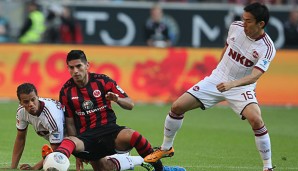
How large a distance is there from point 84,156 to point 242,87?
7.32ft

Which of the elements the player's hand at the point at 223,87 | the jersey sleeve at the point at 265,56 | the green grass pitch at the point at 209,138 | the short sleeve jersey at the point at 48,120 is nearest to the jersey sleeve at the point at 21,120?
the short sleeve jersey at the point at 48,120

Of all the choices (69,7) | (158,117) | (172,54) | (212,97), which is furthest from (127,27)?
(212,97)

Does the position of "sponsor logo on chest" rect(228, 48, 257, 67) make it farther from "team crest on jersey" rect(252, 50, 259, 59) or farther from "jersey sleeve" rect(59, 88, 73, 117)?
"jersey sleeve" rect(59, 88, 73, 117)

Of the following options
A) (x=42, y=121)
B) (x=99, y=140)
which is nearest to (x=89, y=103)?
(x=99, y=140)

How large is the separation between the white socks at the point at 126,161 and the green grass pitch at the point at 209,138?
59 cm

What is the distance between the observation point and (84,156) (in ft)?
32.3

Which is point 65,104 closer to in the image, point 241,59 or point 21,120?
point 21,120

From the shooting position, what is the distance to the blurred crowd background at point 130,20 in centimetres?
2327

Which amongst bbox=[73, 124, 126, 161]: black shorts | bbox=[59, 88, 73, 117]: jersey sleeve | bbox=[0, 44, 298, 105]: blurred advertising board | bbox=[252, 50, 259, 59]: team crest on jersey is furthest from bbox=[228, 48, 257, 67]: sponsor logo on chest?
bbox=[0, 44, 298, 105]: blurred advertising board

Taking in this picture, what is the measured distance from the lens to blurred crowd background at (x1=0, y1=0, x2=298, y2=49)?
23.3m

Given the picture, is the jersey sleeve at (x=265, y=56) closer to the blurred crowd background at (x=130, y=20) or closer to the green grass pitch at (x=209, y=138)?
the green grass pitch at (x=209, y=138)

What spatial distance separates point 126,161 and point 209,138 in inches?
184

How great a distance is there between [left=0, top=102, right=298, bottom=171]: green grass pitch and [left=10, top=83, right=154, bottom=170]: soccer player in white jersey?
57cm

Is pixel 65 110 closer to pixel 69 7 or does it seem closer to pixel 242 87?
pixel 242 87
